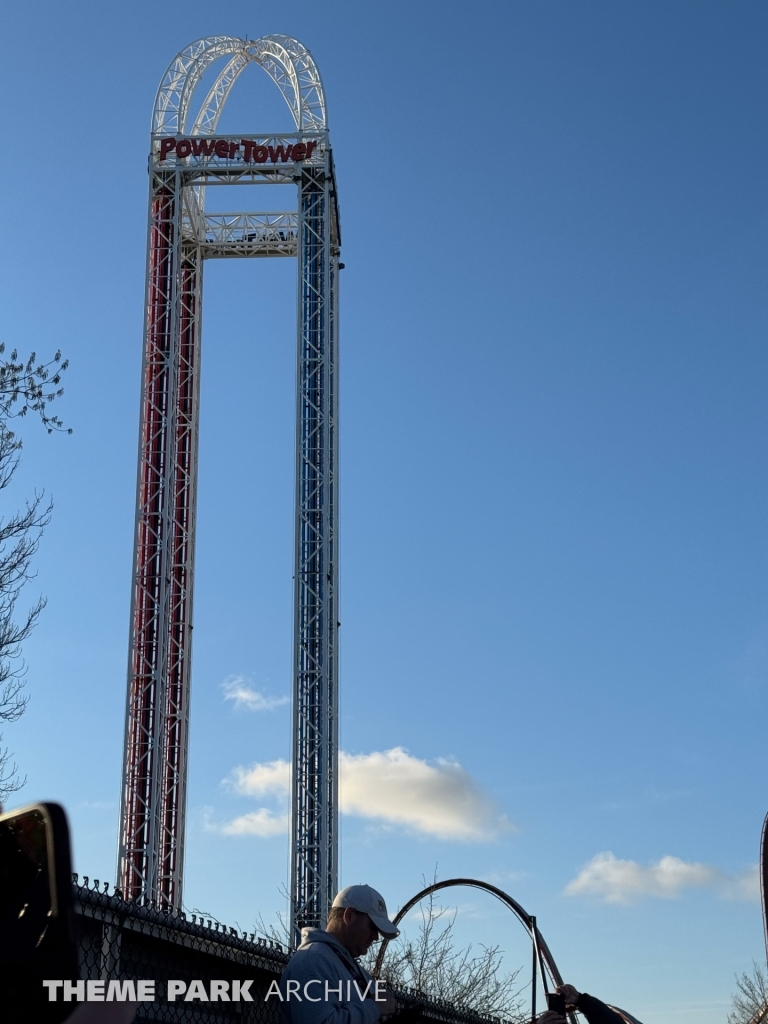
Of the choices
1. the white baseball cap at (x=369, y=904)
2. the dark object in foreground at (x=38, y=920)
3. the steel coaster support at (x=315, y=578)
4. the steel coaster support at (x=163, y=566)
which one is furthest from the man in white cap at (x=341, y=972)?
the steel coaster support at (x=315, y=578)

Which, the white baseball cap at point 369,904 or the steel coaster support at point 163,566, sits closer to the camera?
the white baseball cap at point 369,904

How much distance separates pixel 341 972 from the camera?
17.8ft

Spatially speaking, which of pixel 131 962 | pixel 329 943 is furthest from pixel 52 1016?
pixel 329 943

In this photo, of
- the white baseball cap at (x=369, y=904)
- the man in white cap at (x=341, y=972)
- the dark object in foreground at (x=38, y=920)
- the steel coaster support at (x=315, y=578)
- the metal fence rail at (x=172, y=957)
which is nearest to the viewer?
the dark object in foreground at (x=38, y=920)

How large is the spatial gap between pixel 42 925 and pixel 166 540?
36.5 m

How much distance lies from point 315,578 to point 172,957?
32.8 meters

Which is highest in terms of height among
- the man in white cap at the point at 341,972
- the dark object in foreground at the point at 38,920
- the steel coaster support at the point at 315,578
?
the steel coaster support at the point at 315,578

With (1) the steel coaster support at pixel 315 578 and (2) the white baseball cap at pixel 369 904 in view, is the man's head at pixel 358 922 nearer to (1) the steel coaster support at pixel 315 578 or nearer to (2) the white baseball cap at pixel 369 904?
(2) the white baseball cap at pixel 369 904

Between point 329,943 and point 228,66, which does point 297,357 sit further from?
point 329,943

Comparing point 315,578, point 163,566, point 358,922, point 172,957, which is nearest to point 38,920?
point 172,957

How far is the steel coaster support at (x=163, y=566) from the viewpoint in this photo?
→ 35.9 metres

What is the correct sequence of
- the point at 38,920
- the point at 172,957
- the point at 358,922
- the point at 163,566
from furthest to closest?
the point at 163,566 < the point at 358,922 < the point at 172,957 < the point at 38,920

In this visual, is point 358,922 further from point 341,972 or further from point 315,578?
point 315,578

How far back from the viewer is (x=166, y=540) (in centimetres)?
3831
